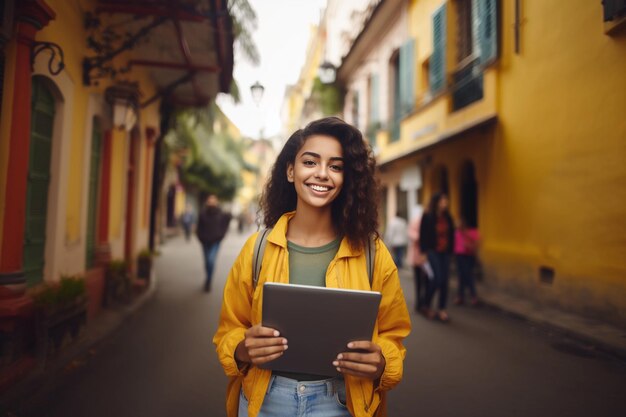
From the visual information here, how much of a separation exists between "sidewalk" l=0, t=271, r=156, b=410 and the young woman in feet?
8.77

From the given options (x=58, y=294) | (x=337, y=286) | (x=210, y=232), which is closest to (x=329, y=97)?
(x=210, y=232)

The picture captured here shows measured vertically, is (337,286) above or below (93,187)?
below

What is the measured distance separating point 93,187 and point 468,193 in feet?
28.3

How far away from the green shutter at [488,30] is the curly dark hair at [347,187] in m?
8.33

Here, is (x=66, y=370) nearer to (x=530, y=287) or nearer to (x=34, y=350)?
(x=34, y=350)

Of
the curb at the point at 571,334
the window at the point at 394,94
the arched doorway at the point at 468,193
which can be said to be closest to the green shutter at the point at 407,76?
the window at the point at 394,94

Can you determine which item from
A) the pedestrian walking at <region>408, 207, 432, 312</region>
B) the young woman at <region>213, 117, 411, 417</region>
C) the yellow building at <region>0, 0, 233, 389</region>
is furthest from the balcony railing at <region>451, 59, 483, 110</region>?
the young woman at <region>213, 117, 411, 417</region>

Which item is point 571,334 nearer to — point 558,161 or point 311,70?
point 558,161

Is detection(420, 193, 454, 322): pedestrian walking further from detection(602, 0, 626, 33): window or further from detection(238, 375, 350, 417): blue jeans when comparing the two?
detection(238, 375, 350, 417): blue jeans

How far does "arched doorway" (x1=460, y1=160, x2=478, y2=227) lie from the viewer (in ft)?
35.8

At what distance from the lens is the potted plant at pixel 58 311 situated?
4113 millimetres

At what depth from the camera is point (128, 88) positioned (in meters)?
6.63

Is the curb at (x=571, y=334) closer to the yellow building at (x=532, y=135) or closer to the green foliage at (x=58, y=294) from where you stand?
the yellow building at (x=532, y=135)

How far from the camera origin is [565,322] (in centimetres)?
594
